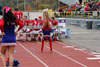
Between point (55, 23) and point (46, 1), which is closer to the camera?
point (55, 23)

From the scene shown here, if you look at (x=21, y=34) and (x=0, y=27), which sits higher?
(x=0, y=27)

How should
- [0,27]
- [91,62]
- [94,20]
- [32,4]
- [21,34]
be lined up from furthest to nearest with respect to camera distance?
1. [32,4]
2. [94,20]
3. [21,34]
4. [91,62]
5. [0,27]

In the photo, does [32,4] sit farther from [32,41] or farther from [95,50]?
[95,50]

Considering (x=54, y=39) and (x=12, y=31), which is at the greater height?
(x=12, y=31)

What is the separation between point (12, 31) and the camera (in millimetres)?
8016

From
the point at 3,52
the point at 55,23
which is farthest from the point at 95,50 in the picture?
the point at 3,52

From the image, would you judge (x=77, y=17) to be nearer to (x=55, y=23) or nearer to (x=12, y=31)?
(x=55, y=23)

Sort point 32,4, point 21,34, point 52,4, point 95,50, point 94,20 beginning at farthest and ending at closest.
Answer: point 52,4 < point 32,4 < point 94,20 < point 21,34 < point 95,50

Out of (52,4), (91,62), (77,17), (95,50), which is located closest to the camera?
(91,62)

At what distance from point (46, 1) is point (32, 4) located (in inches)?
135

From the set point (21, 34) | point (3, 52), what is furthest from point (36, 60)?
point (21, 34)

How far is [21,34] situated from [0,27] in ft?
33.1

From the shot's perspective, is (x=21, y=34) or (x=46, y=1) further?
(x=46, y=1)

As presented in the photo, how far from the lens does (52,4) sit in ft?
210
